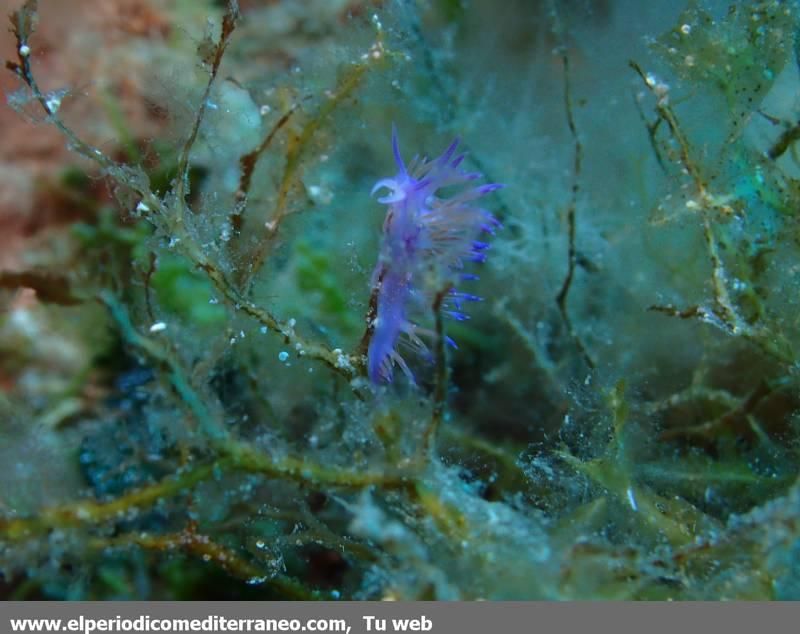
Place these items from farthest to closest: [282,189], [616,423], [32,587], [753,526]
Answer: [32,587], [282,189], [616,423], [753,526]

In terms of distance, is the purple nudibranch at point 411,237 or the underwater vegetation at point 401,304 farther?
the purple nudibranch at point 411,237

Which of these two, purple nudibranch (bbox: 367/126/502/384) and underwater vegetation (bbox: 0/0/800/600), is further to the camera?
purple nudibranch (bbox: 367/126/502/384)

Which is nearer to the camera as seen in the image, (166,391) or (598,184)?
(166,391)

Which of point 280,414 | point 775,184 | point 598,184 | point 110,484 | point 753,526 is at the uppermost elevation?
point 598,184

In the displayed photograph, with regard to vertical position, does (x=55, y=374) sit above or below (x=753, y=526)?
above

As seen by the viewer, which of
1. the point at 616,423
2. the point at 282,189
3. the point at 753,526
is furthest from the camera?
Result: the point at 282,189

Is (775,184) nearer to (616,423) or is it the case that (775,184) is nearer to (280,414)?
(616,423)

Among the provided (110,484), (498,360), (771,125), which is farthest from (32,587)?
(771,125)
